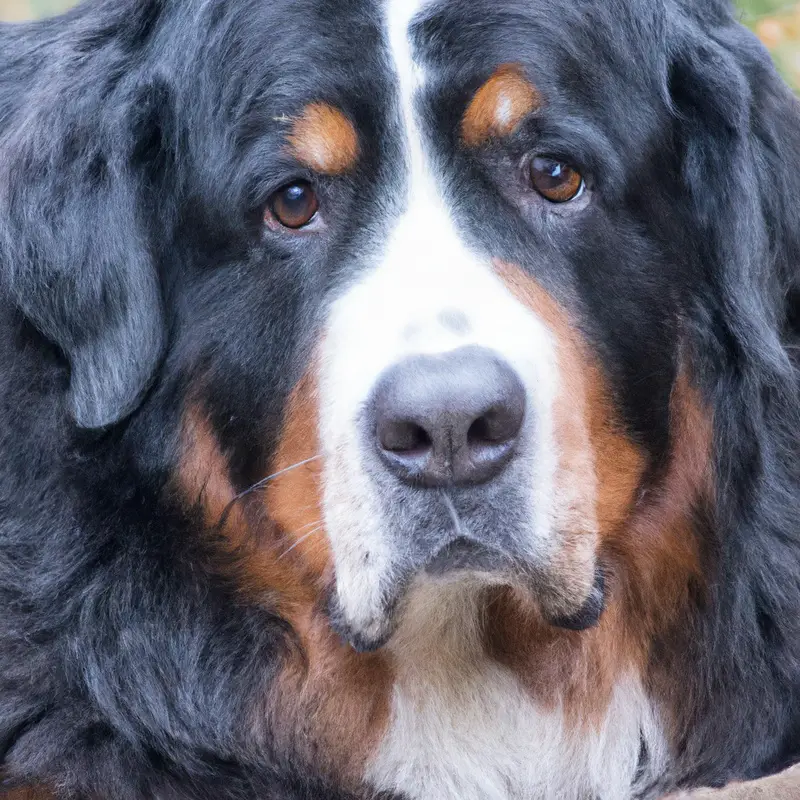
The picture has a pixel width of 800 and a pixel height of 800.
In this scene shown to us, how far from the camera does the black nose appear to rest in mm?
2408

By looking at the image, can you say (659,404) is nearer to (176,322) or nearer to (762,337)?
(762,337)

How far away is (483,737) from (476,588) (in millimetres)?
395

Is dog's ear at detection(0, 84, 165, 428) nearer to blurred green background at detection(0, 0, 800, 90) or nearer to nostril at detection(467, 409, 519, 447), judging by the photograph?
nostril at detection(467, 409, 519, 447)

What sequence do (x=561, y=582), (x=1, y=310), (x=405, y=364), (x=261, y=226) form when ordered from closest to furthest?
(x=405, y=364), (x=561, y=582), (x=261, y=226), (x=1, y=310)

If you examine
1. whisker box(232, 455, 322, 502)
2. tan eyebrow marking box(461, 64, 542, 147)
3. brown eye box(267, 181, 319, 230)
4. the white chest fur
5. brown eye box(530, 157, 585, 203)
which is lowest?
A: the white chest fur

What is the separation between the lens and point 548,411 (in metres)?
2.58

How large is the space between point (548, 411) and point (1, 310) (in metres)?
1.35

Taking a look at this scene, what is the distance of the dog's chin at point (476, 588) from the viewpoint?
257 cm

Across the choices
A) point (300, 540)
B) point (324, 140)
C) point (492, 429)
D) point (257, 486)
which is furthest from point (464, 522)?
point (324, 140)

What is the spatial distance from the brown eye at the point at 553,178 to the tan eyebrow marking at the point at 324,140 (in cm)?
39

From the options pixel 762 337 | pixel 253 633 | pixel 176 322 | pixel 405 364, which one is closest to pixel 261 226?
pixel 176 322

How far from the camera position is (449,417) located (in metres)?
2.41

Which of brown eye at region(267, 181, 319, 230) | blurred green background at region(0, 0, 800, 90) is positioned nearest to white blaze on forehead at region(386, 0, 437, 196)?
brown eye at region(267, 181, 319, 230)

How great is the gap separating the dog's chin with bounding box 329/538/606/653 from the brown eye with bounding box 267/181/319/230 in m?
0.80
